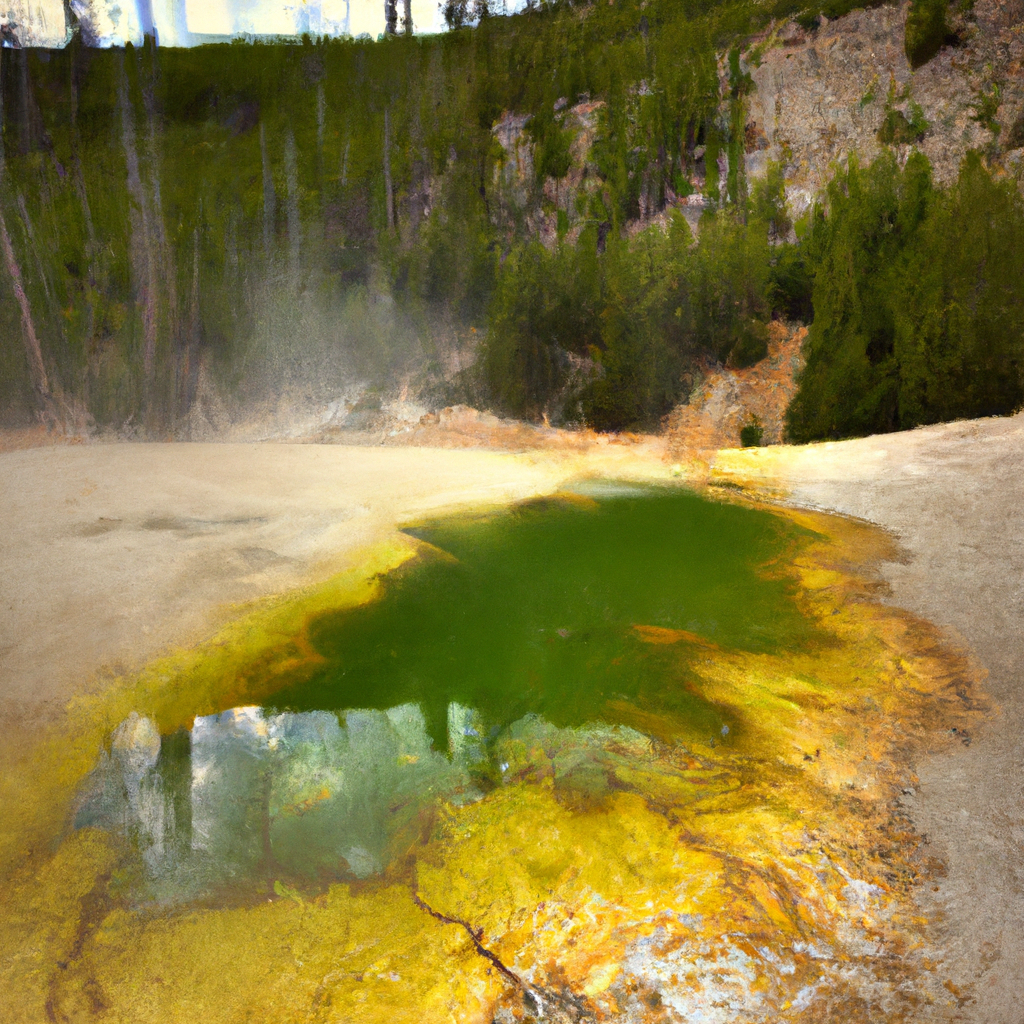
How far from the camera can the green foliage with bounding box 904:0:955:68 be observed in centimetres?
411

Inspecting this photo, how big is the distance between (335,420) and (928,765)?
13.8ft

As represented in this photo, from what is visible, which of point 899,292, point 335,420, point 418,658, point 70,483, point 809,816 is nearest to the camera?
point 809,816

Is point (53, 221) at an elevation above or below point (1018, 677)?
above

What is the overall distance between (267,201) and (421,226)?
3.36 ft

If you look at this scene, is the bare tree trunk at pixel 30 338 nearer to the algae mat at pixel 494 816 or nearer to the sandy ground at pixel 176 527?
the sandy ground at pixel 176 527

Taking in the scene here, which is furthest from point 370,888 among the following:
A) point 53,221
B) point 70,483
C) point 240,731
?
point 53,221

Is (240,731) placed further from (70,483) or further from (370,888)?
(70,483)

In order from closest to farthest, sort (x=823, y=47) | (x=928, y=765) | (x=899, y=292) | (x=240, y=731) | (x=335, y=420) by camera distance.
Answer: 1. (x=928, y=765)
2. (x=240, y=731)
3. (x=899, y=292)
4. (x=823, y=47)
5. (x=335, y=420)

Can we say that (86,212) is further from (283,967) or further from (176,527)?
(283,967)

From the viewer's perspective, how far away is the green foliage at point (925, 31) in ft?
13.5

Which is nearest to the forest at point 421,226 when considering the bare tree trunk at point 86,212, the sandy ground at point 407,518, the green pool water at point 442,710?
the bare tree trunk at point 86,212

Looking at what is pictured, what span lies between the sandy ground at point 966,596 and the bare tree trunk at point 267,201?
328cm

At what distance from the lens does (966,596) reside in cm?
231

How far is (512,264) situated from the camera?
16.5ft
